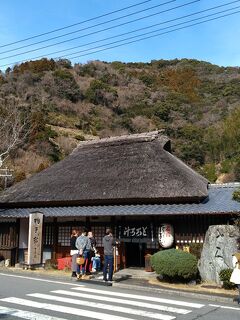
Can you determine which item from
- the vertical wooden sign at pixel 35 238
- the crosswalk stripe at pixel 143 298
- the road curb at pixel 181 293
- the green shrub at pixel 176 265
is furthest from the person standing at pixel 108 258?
the vertical wooden sign at pixel 35 238

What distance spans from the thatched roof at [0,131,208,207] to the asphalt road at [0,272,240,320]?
4695 millimetres

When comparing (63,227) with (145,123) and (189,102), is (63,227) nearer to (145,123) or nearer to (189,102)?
(145,123)

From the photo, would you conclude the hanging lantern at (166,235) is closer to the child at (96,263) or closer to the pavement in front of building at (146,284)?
the pavement in front of building at (146,284)

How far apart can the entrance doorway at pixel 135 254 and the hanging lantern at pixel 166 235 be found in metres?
1.80

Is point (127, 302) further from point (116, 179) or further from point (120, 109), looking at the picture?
point (120, 109)

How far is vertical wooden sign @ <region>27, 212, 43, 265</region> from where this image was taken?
666 inches

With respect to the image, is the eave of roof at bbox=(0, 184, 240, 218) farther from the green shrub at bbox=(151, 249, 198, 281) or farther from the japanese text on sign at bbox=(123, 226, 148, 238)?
the green shrub at bbox=(151, 249, 198, 281)

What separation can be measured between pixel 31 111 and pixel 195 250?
35.8 meters

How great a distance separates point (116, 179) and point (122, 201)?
1403mm

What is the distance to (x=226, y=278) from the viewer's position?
40.3 feet

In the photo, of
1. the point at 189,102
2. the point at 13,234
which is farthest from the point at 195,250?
the point at 189,102

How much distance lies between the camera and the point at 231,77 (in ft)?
261

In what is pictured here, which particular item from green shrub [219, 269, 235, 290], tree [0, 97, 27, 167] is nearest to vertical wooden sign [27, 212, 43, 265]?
green shrub [219, 269, 235, 290]

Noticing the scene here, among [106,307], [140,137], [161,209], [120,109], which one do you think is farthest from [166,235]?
[120,109]
